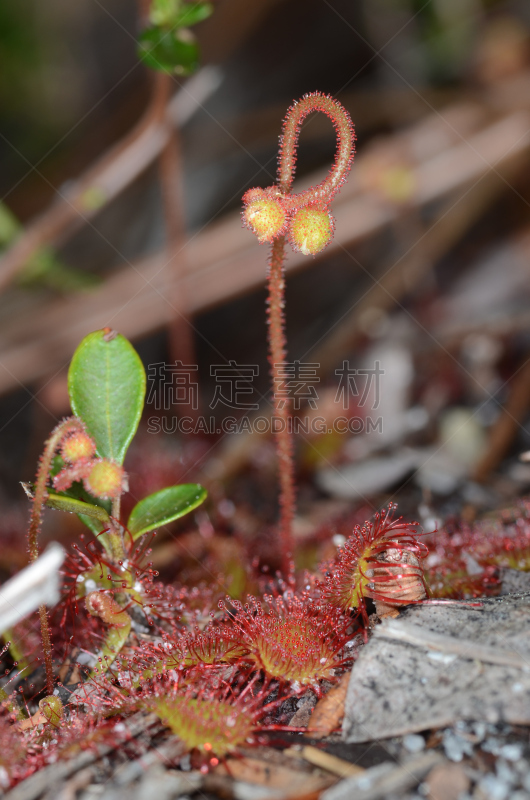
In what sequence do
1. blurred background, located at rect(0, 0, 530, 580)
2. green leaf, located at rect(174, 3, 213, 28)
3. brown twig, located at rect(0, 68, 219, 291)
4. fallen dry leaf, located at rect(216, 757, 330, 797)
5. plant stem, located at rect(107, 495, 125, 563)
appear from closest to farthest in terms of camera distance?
fallen dry leaf, located at rect(216, 757, 330, 797)
plant stem, located at rect(107, 495, 125, 563)
green leaf, located at rect(174, 3, 213, 28)
blurred background, located at rect(0, 0, 530, 580)
brown twig, located at rect(0, 68, 219, 291)

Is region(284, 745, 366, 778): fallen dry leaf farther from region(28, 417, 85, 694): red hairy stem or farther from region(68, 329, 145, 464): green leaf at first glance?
region(68, 329, 145, 464): green leaf

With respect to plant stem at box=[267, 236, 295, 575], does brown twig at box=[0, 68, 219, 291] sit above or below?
above

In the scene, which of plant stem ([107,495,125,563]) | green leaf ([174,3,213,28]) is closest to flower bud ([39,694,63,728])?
plant stem ([107,495,125,563])

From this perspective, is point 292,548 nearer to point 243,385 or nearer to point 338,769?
point 338,769

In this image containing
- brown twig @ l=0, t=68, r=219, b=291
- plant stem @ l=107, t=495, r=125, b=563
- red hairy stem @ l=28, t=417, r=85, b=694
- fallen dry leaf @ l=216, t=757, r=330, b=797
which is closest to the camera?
fallen dry leaf @ l=216, t=757, r=330, b=797

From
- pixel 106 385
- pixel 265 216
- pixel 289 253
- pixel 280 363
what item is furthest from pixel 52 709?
pixel 289 253

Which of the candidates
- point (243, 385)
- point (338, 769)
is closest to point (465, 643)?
point (338, 769)
